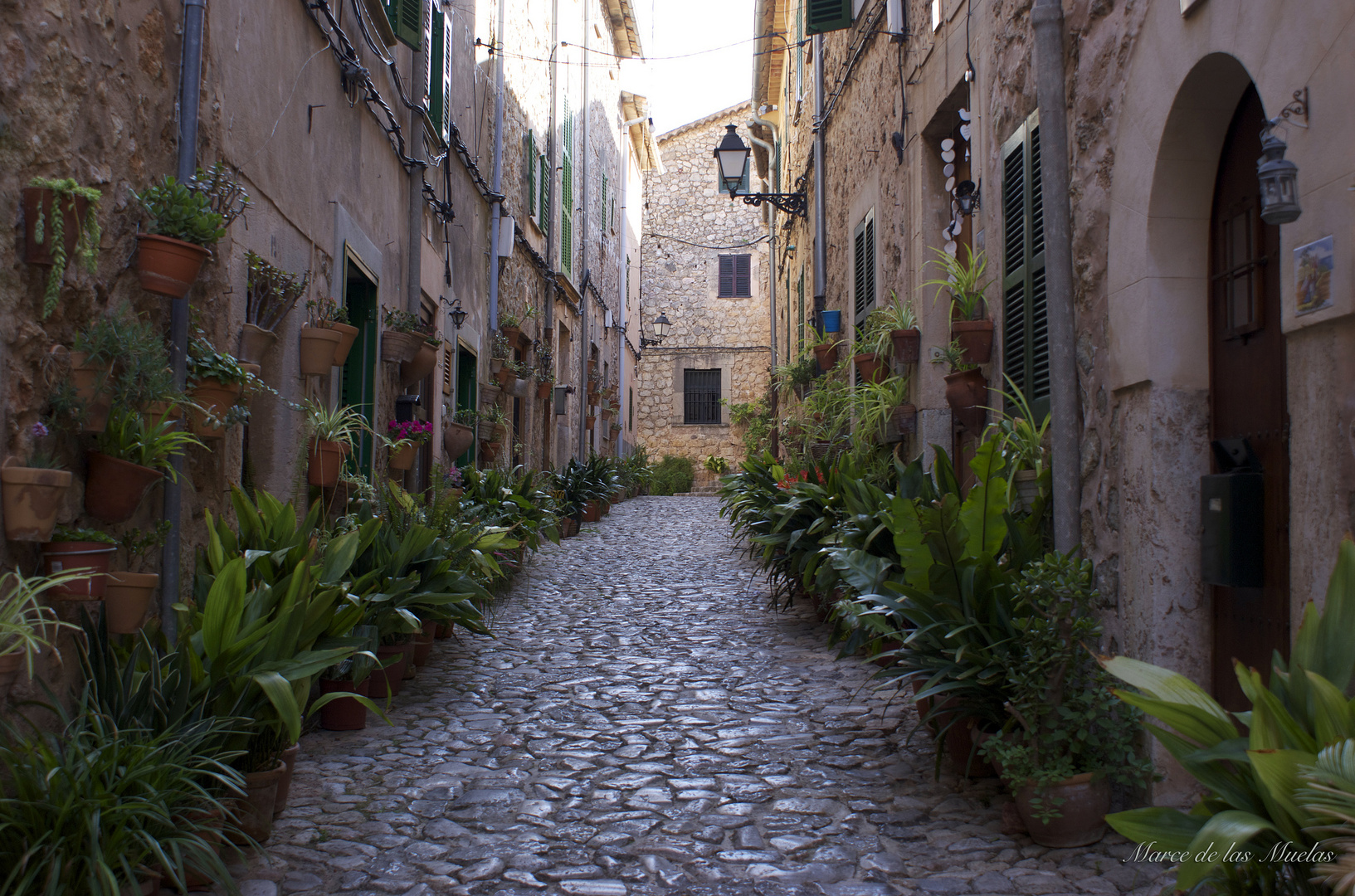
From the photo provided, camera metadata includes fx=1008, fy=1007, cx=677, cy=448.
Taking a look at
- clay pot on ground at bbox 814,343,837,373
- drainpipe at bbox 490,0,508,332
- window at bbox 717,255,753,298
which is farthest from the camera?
window at bbox 717,255,753,298

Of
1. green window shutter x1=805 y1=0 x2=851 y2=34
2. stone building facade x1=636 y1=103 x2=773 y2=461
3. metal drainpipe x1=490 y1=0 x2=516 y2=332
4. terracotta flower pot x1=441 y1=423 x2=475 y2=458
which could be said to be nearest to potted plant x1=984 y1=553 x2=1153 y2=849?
terracotta flower pot x1=441 y1=423 x2=475 y2=458

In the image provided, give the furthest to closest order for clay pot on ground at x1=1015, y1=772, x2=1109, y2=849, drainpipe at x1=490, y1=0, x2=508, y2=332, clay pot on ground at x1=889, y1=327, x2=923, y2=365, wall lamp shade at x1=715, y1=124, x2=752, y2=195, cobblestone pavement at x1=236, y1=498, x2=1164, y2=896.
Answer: wall lamp shade at x1=715, y1=124, x2=752, y2=195 → drainpipe at x1=490, y1=0, x2=508, y2=332 → clay pot on ground at x1=889, y1=327, x2=923, y2=365 → clay pot on ground at x1=1015, y1=772, x2=1109, y2=849 → cobblestone pavement at x1=236, y1=498, x2=1164, y2=896

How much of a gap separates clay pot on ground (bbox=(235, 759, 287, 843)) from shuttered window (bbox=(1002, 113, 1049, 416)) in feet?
11.1

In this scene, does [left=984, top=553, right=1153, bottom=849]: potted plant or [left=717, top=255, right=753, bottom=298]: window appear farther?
[left=717, top=255, right=753, bottom=298]: window

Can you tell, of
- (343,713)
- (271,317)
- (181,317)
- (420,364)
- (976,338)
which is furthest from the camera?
(420,364)

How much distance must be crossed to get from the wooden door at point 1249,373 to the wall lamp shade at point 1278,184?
53 centimetres

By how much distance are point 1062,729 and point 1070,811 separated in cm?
23

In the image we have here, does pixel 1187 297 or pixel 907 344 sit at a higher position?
pixel 907 344

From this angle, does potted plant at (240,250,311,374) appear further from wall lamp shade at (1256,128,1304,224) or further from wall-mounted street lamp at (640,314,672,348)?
wall-mounted street lamp at (640,314,672,348)

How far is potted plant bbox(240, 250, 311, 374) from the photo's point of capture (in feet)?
14.5

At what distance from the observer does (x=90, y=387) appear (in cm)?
308

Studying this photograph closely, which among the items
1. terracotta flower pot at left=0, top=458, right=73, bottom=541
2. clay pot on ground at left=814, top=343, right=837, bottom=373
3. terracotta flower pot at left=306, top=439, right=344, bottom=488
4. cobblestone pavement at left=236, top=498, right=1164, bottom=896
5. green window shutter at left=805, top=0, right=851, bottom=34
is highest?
green window shutter at left=805, top=0, right=851, bottom=34

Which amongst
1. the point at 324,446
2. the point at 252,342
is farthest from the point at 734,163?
the point at 252,342

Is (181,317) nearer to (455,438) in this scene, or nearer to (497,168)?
(455,438)
